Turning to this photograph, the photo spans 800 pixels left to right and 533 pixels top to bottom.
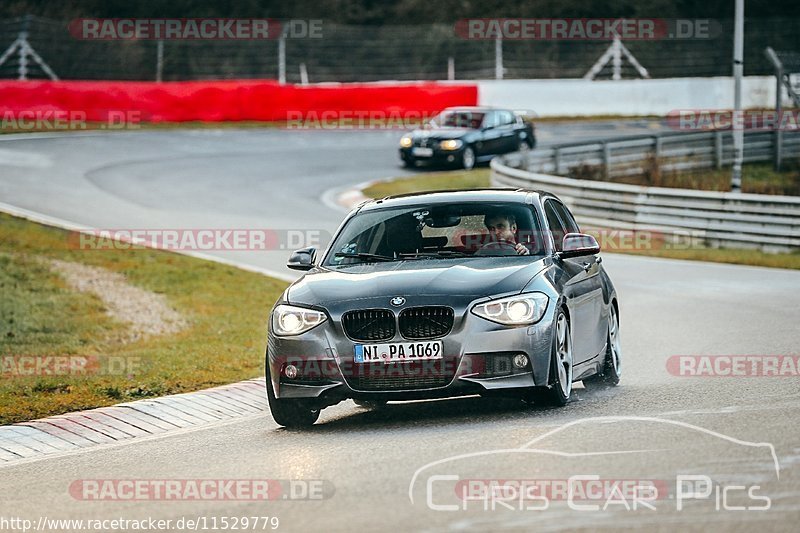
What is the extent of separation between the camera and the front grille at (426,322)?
938cm

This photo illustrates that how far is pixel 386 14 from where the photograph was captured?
6894 centimetres

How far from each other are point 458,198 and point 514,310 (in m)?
1.75

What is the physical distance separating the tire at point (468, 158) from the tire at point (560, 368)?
28.3 metres

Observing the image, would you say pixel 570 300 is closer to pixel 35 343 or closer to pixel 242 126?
pixel 35 343

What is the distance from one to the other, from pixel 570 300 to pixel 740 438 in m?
2.30

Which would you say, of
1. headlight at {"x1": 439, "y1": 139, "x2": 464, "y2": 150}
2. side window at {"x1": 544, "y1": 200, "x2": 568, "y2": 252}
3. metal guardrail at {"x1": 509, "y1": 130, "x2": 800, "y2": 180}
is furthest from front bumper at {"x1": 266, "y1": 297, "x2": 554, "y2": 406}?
headlight at {"x1": 439, "y1": 139, "x2": 464, "y2": 150}

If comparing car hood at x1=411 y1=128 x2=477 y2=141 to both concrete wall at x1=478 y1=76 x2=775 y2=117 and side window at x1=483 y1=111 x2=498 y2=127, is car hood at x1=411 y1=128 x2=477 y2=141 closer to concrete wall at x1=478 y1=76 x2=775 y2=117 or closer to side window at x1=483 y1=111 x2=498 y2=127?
side window at x1=483 y1=111 x2=498 y2=127

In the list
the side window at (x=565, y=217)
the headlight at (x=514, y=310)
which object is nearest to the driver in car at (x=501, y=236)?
the headlight at (x=514, y=310)

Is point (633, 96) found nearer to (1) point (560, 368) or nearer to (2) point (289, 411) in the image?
(1) point (560, 368)

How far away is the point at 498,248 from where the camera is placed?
415 inches
